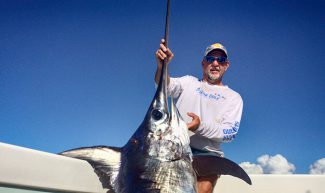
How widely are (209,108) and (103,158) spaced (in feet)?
4.84

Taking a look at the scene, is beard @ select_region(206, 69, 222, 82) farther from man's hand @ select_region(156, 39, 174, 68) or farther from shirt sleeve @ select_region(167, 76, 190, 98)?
man's hand @ select_region(156, 39, 174, 68)

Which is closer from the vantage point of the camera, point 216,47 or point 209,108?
point 209,108

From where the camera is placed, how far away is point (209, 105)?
312cm

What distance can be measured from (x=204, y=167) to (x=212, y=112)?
40.3 inches

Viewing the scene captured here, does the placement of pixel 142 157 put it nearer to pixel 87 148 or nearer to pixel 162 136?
pixel 162 136

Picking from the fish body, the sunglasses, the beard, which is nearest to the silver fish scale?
the fish body

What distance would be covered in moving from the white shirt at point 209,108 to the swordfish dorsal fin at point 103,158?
2.99 feet

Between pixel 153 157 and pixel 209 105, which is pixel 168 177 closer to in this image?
pixel 153 157

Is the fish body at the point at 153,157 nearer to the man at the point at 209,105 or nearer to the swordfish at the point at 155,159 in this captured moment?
the swordfish at the point at 155,159

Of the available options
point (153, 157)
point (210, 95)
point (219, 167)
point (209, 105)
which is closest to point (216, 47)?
point (210, 95)

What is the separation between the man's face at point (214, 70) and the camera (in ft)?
11.5

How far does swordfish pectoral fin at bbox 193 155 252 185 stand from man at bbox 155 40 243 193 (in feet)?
0.87

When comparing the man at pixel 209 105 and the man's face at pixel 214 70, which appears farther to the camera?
the man's face at pixel 214 70

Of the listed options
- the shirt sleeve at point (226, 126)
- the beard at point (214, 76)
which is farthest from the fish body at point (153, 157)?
the beard at point (214, 76)
